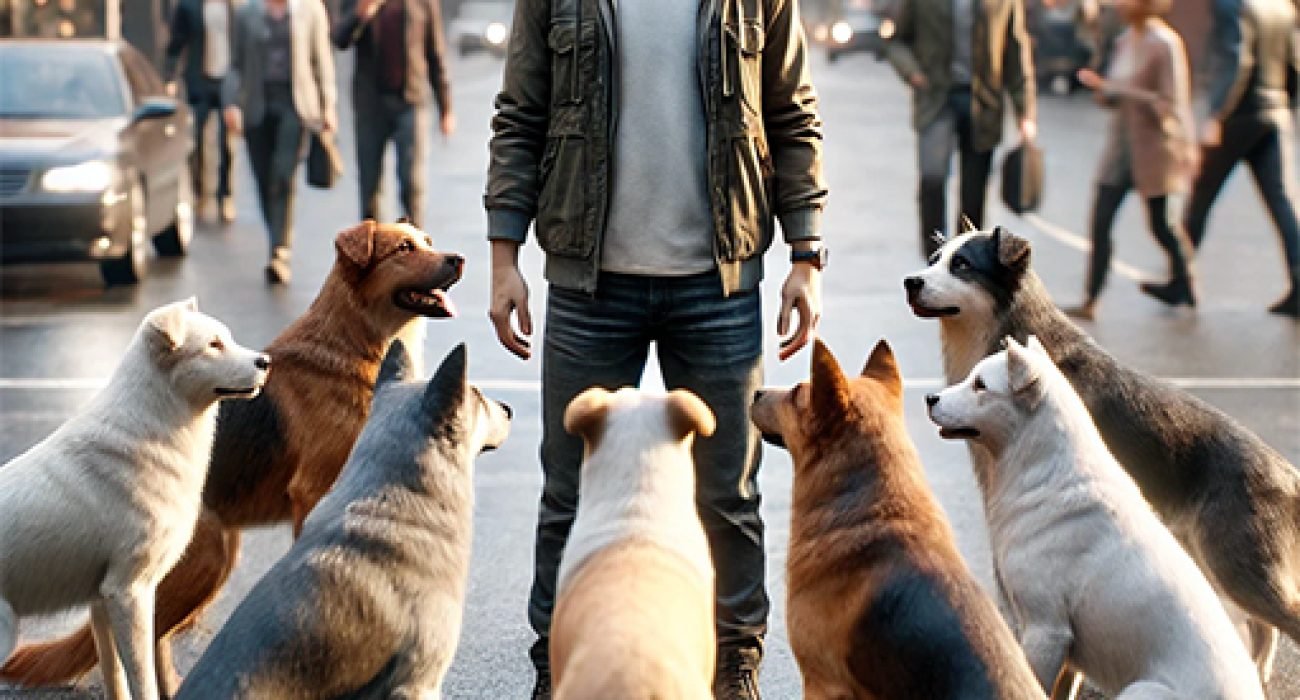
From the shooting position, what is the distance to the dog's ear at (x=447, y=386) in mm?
5234

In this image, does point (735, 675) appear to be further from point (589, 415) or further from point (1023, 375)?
point (589, 415)

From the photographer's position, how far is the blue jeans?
600 centimetres

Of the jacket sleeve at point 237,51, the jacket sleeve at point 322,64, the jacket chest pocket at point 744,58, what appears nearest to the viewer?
the jacket chest pocket at point 744,58

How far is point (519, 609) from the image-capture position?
769 centimetres

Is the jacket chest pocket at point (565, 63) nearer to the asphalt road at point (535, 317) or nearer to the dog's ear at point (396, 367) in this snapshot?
the dog's ear at point (396, 367)

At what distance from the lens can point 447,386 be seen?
5.24m

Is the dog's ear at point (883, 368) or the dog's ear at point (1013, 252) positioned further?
the dog's ear at point (1013, 252)

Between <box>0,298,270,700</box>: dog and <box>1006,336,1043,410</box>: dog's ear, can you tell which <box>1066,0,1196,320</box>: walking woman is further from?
<box>0,298,270,700</box>: dog

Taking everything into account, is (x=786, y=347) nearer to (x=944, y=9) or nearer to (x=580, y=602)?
(x=580, y=602)

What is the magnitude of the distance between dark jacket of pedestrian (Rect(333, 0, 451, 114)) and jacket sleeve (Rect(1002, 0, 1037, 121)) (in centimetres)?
410

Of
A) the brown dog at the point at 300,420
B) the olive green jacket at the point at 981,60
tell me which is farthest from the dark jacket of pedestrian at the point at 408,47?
the brown dog at the point at 300,420

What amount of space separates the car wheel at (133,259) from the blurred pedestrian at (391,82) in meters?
1.62

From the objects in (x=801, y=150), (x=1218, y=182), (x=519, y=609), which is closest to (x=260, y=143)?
(x=1218, y=182)

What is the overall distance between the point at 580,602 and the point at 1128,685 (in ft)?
5.36
